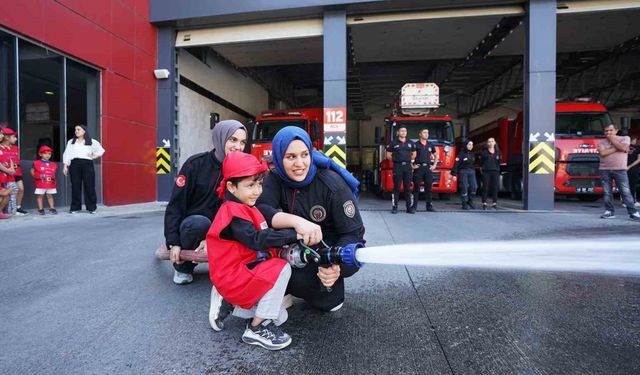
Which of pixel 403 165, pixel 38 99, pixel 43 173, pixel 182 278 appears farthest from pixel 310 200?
pixel 38 99

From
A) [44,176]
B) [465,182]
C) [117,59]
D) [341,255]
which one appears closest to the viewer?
[341,255]

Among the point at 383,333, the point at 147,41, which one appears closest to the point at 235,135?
the point at 383,333

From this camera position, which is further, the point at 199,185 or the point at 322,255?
the point at 199,185

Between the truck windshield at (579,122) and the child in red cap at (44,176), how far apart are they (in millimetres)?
11881

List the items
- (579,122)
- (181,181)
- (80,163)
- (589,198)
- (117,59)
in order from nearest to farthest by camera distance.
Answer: (181,181) < (80,163) < (117,59) < (579,122) < (589,198)

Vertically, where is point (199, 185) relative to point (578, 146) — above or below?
below

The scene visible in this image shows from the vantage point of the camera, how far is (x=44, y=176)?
7141 millimetres

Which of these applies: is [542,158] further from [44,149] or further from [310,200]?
[44,149]

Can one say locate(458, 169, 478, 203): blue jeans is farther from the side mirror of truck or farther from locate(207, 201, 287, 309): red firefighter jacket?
locate(207, 201, 287, 309): red firefighter jacket

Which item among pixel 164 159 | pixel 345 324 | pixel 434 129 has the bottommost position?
pixel 345 324

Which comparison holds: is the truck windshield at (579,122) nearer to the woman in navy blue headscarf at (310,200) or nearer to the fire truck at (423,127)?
the fire truck at (423,127)

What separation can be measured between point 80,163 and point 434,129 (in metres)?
8.53

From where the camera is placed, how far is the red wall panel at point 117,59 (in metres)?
7.64

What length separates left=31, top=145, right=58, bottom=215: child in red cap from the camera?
7070mm
